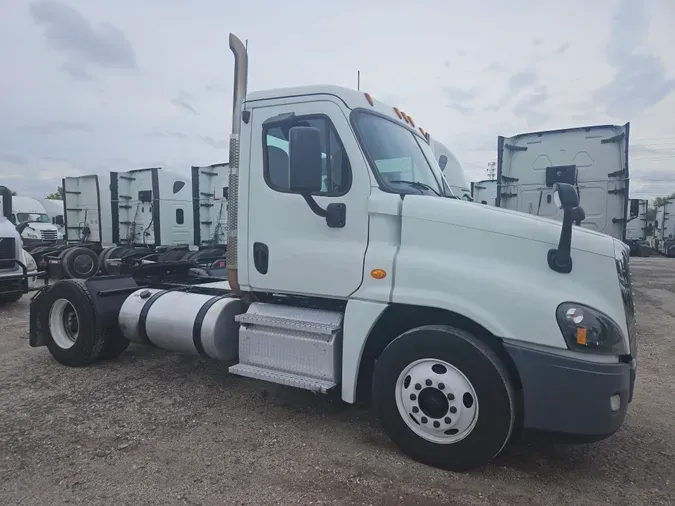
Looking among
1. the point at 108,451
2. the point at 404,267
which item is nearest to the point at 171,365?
the point at 108,451

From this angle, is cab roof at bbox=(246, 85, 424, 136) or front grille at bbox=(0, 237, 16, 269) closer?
cab roof at bbox=(246, 85, 424, 136)

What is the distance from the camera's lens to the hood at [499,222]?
3.15 metres

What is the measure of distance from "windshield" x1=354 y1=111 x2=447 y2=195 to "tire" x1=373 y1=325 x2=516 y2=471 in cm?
121

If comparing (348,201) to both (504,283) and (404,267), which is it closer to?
(404,267)

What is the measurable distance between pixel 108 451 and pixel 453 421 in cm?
259

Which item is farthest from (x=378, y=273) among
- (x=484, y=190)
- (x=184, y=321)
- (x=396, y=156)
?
(x=484, y=190)

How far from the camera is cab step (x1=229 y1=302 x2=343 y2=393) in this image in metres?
3.78

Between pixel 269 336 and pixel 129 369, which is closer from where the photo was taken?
pixel 269 336

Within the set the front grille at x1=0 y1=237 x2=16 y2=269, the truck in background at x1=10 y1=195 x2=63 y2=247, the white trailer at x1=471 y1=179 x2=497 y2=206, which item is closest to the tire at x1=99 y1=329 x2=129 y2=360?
the front grille at x1=0 y1=237 x2=16 y2=269

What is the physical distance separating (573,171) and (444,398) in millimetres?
8390

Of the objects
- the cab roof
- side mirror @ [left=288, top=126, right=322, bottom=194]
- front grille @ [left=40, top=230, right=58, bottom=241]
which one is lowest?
front grille @ [left=40, top=230, right=58, bottom=241]

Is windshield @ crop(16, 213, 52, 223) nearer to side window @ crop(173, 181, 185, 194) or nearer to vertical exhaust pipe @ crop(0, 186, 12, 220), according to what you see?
side window @ crop(173, 181, 185, 194)

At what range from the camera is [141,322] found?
5.16 meters

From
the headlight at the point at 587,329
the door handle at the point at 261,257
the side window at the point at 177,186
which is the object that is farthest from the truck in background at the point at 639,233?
the door handle at the point at 261,257
